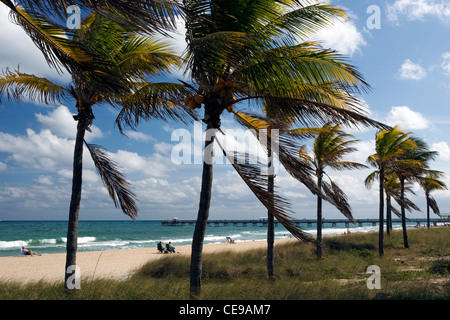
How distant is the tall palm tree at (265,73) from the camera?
653 centimetres

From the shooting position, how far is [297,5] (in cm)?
704

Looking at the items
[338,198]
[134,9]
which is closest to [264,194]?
[134,9]

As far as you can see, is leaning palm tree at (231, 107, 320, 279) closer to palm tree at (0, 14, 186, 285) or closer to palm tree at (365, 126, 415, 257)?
palm tree at (0, 14, 186, 285)

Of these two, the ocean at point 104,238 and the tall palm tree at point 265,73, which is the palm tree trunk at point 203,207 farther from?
the ocean at point 104,238

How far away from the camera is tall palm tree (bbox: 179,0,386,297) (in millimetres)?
6527

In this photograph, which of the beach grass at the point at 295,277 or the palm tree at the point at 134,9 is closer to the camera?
the palm tree at the point at 134,9

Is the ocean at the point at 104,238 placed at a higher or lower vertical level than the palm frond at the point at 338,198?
lower

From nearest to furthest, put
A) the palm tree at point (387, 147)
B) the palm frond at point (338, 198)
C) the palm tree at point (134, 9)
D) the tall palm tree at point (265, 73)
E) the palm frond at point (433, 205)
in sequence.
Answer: the palm tree at point (134, 9) < the tall palm tree at point (265, 73) < the palm frond at point (338, 198) < the palm tree at point (387, 147) < the palm frond at point (433, 205)

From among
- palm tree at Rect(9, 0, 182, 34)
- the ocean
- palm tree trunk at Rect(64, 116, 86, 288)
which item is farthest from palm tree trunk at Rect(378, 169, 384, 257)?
the ocean

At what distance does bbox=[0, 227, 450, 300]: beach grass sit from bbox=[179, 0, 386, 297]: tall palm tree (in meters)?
1.28

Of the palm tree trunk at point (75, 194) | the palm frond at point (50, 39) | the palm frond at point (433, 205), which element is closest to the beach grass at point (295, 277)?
the palm tree trunk at point (75, 194)

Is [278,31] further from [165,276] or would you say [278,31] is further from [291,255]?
[291,255]

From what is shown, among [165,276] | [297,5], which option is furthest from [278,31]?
[165,276]

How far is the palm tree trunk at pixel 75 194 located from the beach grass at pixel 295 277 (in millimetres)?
840
